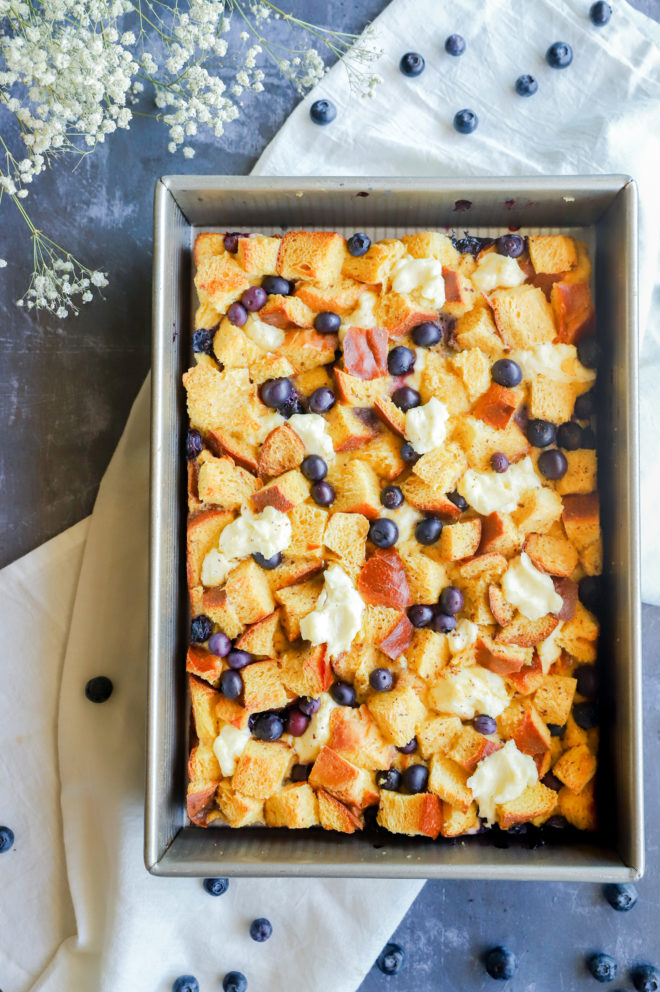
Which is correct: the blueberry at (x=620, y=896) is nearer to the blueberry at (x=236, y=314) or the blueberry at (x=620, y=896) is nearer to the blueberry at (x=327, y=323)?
the blueberry at (x=327, y=323)

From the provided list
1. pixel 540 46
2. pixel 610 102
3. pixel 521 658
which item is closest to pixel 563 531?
pixel 521 658

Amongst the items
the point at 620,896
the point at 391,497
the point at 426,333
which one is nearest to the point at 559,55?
the point at 426,333

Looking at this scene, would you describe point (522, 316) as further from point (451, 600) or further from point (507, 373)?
point (451, 600)

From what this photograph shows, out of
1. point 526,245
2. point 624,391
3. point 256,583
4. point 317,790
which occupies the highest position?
point 526,245

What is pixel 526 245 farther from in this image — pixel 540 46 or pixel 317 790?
pixel 317 790

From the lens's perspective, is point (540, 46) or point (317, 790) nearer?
point (317, 790)
